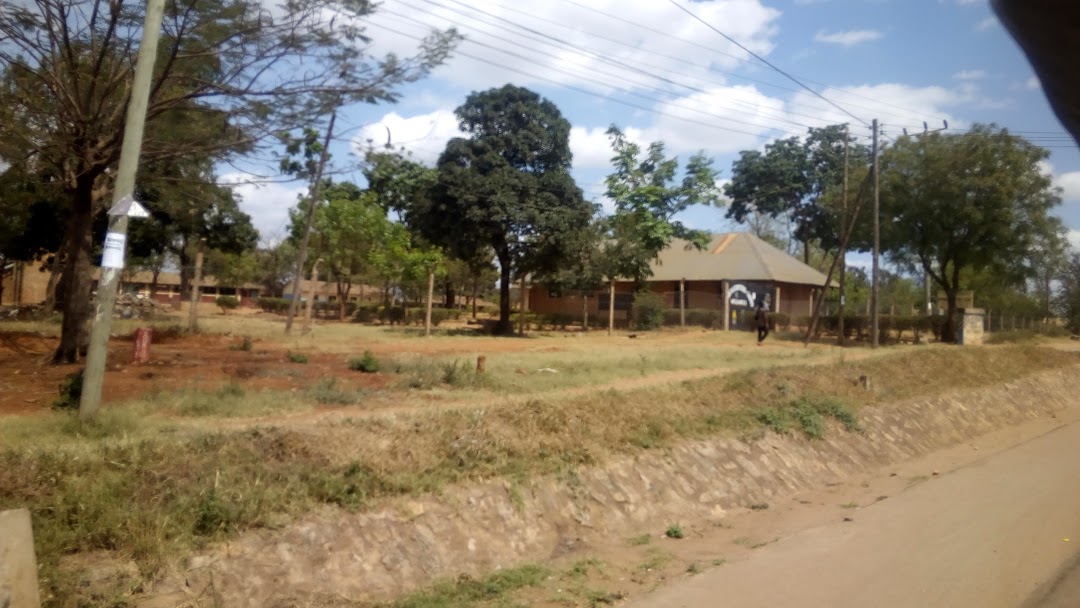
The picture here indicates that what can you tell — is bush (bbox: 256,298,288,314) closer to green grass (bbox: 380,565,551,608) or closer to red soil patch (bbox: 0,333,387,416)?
red soil patch (bbox: 0,333,387,416)

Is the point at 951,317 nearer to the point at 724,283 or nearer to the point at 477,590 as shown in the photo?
the point at 724,283

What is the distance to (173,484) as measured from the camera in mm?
6105

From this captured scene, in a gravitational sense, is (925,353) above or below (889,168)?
below

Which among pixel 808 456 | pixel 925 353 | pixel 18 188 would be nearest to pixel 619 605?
pixel 808 456

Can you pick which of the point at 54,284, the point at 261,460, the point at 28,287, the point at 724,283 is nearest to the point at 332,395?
the point at 261,460

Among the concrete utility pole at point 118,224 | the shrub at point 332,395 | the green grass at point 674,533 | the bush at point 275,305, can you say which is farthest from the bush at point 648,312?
the concrete utility pole at point 118,224

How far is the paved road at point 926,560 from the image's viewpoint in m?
6.19

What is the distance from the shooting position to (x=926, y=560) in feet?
23.4

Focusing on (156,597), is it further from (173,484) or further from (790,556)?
(790,556)

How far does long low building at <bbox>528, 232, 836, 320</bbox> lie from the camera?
40.9 m

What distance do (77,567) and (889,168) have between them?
30.2m

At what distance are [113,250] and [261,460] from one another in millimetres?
2991

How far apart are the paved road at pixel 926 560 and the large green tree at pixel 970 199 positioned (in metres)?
19.7

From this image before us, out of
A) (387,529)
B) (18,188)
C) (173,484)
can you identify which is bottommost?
(387,529)
